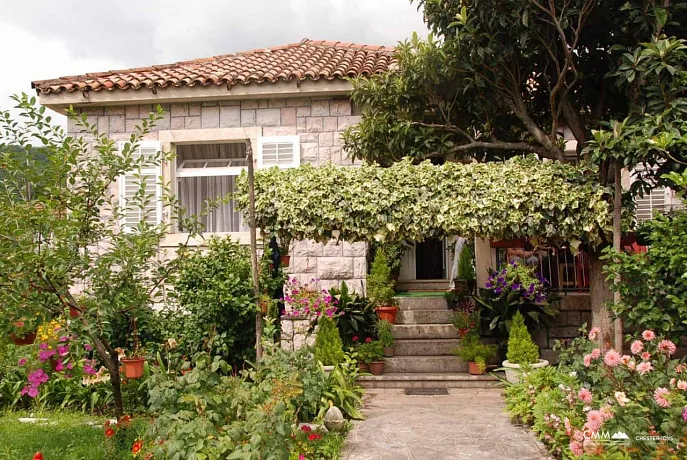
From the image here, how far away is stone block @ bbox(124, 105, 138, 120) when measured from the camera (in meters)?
9.55

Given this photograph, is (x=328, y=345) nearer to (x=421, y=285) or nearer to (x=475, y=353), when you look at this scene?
(x=475, y=353)

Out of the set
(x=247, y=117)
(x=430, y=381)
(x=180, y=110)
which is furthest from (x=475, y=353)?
(x=180, y=110)

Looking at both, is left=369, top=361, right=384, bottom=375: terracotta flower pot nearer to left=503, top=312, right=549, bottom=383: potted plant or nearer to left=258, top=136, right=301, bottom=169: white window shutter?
left=503, top=312, right=549, bottom=383: potted plant

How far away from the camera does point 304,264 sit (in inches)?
365

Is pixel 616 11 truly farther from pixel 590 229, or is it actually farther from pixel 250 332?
pixel 250 332

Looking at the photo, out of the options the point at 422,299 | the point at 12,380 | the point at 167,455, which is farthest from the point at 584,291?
the point at 12,380

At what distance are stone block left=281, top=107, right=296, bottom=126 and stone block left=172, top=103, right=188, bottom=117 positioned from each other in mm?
1589

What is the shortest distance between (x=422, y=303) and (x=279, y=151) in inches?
135

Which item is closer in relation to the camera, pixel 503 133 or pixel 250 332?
pixel 250 332

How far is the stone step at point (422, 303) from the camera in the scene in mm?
9711

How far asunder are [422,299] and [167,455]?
647 centimetres

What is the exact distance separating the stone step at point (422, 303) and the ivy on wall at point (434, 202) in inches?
119

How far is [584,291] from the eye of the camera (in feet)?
29.8

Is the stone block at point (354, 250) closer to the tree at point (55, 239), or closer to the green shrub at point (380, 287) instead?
the green shrub at point (380, 287)
